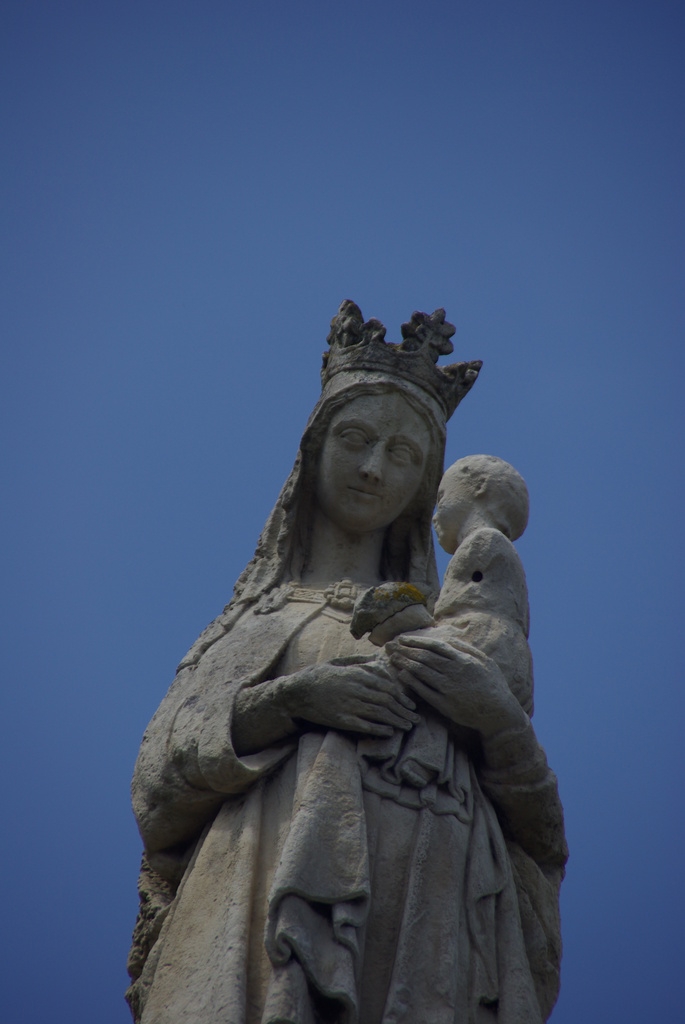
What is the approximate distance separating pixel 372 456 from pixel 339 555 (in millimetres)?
615

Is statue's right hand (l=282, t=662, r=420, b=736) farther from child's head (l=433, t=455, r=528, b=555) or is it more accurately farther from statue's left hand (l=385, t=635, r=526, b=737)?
child's head (l=433, t=455, r=528, b=555)

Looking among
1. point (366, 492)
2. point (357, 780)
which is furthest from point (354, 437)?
point (357, 780)

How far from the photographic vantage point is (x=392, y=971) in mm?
5609

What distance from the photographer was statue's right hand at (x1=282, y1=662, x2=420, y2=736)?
6.17 metres

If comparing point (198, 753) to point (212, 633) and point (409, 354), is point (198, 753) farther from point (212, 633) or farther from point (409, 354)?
point (409, 354)

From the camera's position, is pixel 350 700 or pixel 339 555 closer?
pixel 350 700

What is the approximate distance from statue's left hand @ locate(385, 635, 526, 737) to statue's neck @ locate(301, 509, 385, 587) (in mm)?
1349

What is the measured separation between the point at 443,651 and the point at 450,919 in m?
1.18

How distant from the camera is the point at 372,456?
748 centimetres

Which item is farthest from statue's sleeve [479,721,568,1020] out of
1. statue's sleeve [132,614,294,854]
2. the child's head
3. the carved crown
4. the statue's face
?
the carved crown

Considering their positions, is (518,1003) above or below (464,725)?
below

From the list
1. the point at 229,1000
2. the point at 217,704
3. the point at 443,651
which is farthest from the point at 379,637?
the point at 229,1000

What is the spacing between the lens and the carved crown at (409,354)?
7711mm

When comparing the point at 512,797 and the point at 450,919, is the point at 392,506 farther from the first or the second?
the point at 450,919
